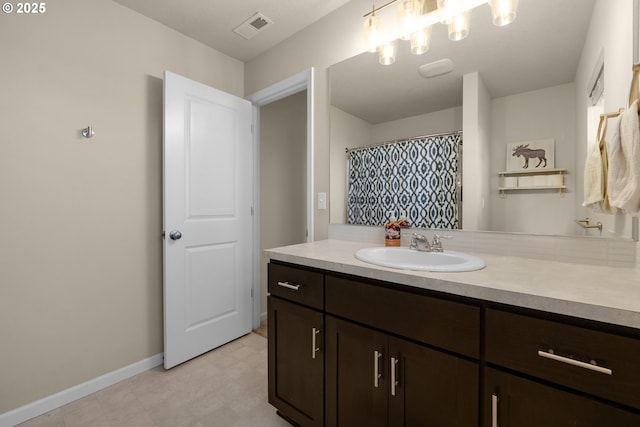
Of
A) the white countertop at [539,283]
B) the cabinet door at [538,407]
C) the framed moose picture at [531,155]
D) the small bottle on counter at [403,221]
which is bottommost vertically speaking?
the cabinet door at [538,407]

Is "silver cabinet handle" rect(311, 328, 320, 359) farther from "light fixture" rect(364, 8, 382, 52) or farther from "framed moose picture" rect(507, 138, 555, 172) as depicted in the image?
"light fixture" rect(364, 8, 382, 52)

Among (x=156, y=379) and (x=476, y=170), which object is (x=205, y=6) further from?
(x=156, y=379)

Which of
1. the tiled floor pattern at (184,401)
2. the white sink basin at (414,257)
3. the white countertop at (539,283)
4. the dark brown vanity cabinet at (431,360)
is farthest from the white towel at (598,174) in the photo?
the tiled floor pattern at (184,401)

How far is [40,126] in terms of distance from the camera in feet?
5.08

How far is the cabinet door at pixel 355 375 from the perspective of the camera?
1.04 metres

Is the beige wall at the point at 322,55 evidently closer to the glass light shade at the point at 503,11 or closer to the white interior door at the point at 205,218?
the white interior door at the point at 205,218

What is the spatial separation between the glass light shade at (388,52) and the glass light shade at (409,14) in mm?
89

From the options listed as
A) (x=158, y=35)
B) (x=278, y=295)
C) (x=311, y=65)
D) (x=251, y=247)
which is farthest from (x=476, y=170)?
(x=158, y=35)

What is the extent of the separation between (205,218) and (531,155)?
2021 millimetres

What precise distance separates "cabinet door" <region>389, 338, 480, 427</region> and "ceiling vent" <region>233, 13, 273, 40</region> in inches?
84.0

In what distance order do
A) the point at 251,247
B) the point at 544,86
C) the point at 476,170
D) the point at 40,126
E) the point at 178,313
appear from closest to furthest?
the point at 544,86, the point at 476,170, the point at 40,126, the point at 178,313, the point at 251,247

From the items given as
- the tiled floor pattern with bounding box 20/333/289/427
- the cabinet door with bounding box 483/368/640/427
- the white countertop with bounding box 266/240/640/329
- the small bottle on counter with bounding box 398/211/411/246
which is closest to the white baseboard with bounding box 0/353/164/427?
the tiled floor pattern with bounding box 20/333/289/427

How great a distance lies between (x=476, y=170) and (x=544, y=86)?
42cm

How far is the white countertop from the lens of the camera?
26.7 inches
